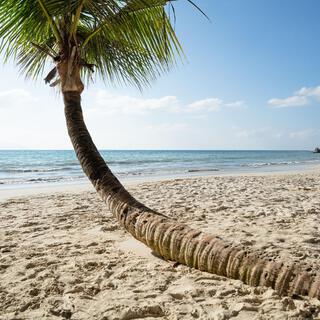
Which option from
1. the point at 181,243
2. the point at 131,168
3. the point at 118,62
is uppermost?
the point at 118,62

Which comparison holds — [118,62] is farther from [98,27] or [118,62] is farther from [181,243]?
[181,243]

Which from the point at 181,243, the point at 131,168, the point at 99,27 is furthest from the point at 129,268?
the point at 131,168

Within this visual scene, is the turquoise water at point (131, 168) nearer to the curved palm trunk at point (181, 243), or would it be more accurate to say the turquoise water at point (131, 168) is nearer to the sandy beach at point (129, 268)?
the sandy beach at point (129, 268)

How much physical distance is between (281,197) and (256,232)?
3.13 metres

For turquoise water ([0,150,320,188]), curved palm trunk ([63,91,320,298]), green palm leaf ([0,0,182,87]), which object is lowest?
turquoise water ([0,150,320,188])

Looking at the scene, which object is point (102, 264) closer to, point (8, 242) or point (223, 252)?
point (223, 252)

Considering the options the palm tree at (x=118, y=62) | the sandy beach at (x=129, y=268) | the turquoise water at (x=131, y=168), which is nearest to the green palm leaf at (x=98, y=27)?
the palm tree at (x=118, y=62)

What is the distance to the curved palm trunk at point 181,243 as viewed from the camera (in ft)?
7.11

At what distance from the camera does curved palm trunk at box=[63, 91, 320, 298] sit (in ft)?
7.11

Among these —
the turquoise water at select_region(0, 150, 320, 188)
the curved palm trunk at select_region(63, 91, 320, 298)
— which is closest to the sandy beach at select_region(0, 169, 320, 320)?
the curved palm trunk at select_region(63, 91, 320, 298)

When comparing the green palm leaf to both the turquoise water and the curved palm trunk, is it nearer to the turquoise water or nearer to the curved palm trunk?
the curved palm trunk

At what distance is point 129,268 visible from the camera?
9.53 feet

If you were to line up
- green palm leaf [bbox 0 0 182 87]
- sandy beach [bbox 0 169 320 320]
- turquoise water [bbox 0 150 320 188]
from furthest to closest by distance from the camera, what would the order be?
turquoise water [bbox 0 150 320 188] → green palm leaf [bbox 0 0 182 87] → sandy beach [bbox 0 169 320 320]

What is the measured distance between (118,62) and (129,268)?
2897 mm
